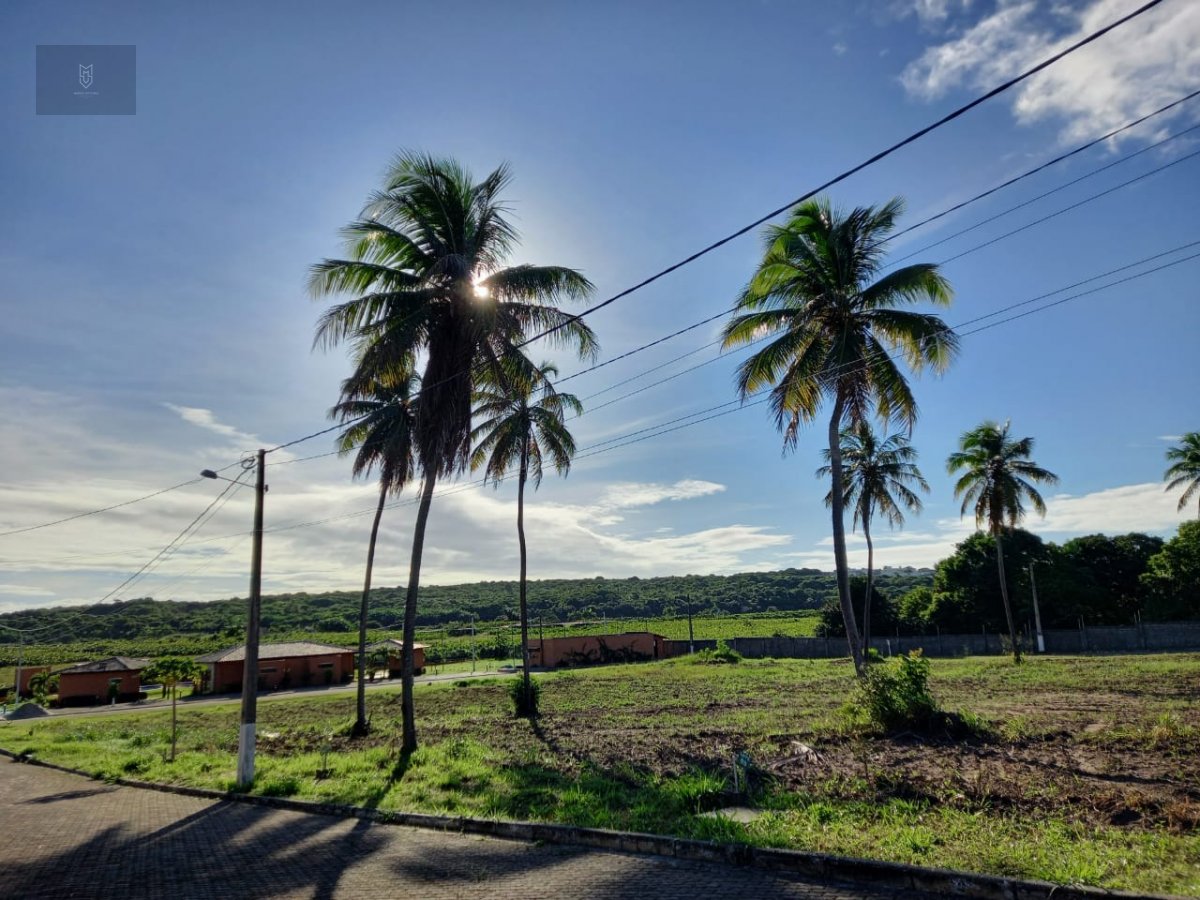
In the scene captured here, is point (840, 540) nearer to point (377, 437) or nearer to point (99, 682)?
point (377, 437)

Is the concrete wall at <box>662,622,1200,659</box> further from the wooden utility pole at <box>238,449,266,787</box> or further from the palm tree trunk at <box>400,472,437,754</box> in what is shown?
the wooden utility pole at <box>238,449,266,787</box>

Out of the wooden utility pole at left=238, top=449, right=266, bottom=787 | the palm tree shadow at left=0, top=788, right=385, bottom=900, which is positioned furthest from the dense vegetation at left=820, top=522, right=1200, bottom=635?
the palm tree shadow at left=0, top=788, right=385, bottom=900

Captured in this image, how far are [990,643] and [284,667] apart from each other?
4927 cm

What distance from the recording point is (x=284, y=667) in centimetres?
4797

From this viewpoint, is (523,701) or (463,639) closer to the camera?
(523,701)

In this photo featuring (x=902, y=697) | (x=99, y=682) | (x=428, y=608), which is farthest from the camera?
(x=428, y=608)

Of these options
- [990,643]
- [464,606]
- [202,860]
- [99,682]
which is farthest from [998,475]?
[464,606]

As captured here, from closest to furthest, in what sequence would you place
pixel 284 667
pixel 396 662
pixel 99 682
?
pixel 99 682
pixel 284 667
pixel 396 662

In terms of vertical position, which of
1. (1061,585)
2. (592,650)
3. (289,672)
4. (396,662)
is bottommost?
(396,662)

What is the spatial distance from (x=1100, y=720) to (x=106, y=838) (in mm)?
17925

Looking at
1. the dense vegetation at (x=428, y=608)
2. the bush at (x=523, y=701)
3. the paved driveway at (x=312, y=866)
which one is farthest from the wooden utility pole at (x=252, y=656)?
the dense vegetation at (x=428, y=608)

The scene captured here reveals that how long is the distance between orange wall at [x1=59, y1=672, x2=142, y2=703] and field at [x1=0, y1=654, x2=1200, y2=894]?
2226 centimetres

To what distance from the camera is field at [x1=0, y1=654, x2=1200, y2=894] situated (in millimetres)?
7207

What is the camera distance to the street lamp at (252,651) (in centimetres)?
1435
